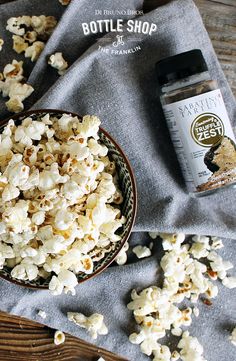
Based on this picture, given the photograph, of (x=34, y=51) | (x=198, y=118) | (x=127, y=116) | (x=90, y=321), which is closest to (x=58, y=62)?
(x=34, y=51)

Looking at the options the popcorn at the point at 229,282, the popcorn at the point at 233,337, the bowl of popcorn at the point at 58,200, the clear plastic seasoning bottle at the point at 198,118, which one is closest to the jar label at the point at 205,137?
the clear plastic seasoning bottle at the point at 198,118

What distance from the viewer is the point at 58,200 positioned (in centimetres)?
88

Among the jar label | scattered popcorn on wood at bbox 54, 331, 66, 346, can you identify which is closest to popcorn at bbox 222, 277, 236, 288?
the jar label

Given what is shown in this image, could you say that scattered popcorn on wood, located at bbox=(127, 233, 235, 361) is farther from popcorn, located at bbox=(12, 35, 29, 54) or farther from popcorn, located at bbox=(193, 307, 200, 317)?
popcorn, located at bbox=(12, 35, 29, 54)

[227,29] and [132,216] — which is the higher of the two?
[227,29]

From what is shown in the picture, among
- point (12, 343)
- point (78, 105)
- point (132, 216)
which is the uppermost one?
point (78, 105)

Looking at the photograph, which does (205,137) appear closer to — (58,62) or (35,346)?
(58,62)

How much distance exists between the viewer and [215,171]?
3.33 ft

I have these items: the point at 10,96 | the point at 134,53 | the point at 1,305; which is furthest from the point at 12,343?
the point at 134,53

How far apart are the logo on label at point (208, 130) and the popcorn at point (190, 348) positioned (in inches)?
15.9

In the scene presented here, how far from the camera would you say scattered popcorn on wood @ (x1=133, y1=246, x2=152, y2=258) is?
3.67 feet

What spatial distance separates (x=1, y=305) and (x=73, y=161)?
0.35 metres

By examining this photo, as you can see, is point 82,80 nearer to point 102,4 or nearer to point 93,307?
point 102,4

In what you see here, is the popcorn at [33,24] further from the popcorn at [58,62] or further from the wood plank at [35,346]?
the wood plank at [35,346]
